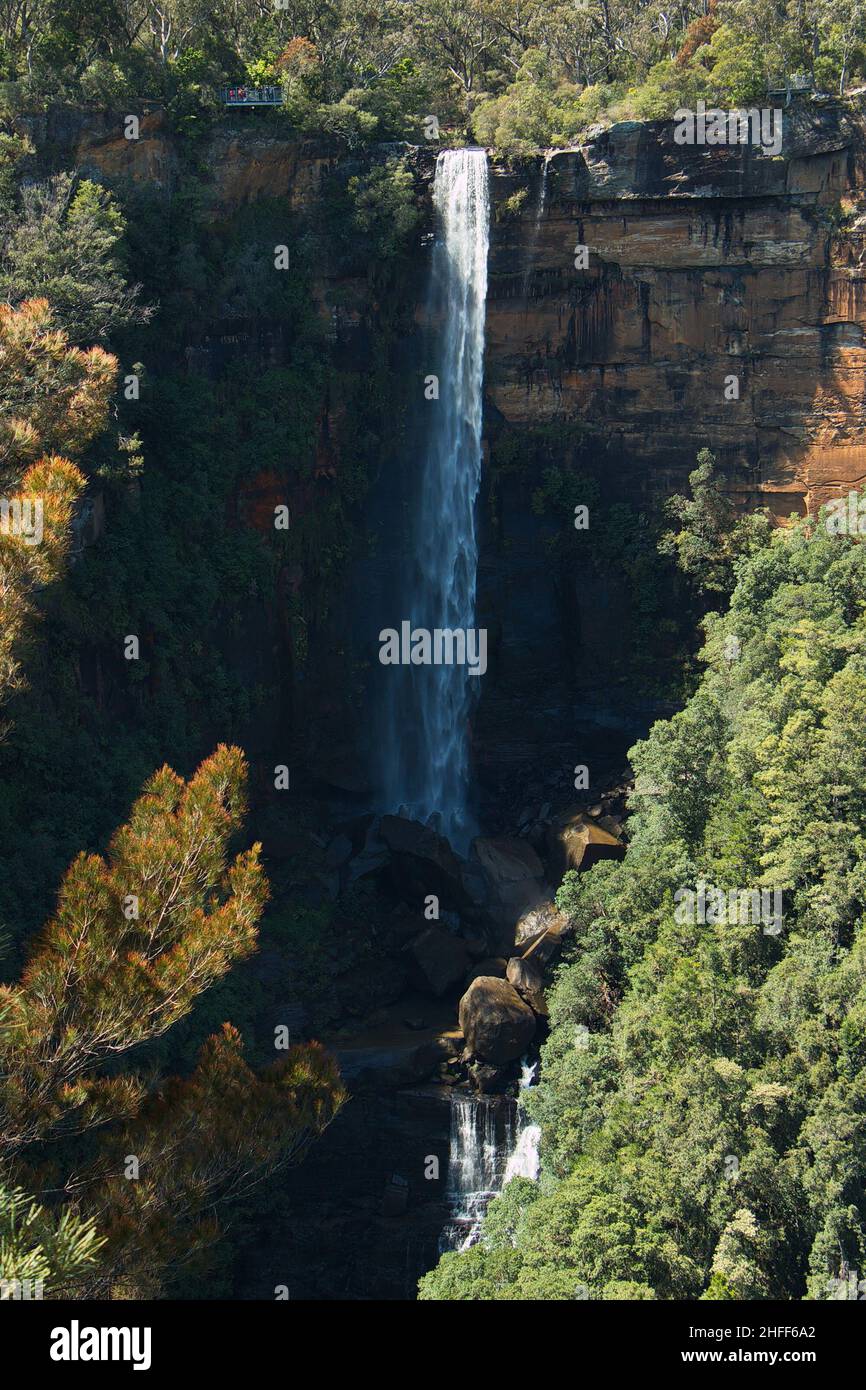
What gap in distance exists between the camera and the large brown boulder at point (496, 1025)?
2483cm

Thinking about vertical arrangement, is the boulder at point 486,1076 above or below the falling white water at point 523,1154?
above

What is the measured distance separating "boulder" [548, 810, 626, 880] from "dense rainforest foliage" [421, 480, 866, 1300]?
0.76 meters

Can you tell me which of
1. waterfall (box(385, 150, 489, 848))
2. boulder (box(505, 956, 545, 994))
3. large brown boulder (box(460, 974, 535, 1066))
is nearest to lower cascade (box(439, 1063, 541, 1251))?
large brown boulder (box(460, 974, 535, 1066))

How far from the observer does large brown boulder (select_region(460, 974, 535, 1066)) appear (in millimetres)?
24828

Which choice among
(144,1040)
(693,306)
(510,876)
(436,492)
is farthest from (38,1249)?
(693,306)

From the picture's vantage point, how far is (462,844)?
30.8 meters

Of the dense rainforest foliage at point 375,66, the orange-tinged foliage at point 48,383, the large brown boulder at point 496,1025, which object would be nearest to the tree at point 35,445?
the orange-tinged foliage at point 48,383

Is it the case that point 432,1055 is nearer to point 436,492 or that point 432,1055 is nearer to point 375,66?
point 436,492

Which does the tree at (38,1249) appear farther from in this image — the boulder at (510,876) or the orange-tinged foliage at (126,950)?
the boulder at (510,876)

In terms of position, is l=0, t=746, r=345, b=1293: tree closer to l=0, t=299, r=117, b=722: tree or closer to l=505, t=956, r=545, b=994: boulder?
l=0, t=299, r=117, b=722: tree

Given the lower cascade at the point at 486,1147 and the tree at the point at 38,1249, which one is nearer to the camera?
the tree at the point at 38,1249

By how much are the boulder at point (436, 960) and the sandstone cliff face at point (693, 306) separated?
1059 cm

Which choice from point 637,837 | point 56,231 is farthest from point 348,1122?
point 56,231

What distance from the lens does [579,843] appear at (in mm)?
28422
